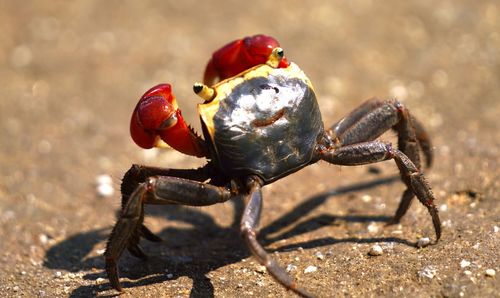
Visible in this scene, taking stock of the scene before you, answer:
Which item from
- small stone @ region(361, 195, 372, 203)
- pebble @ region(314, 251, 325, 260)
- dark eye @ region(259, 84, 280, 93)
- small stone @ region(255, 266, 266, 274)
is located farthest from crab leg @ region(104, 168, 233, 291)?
small stone @ region(361, 195, 372, 203)

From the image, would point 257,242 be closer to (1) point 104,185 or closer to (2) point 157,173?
(2) point 157,173

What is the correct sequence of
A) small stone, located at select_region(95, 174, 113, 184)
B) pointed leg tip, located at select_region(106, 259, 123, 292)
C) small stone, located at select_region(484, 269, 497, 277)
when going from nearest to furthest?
small stone, located at select_region(484, 269, 497, 277) → pointed leg tip, located at select_region(106, 259, 123, 292) → small stone, located at select_region(95, 174, 113, 184)

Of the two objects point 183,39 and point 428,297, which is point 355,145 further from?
point 183,39

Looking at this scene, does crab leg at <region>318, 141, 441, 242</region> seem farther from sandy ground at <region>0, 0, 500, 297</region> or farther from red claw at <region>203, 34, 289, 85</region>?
red claw at <region>203, 34, 289, 85</region>

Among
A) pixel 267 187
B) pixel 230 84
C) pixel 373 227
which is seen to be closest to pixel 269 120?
pixel 230 84

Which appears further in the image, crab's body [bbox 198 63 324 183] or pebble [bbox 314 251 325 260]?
pebble [bbox 314 251 325 260]

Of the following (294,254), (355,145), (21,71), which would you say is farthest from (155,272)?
(21,71)

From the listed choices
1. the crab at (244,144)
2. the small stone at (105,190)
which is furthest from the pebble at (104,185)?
the crab at (244,144)
